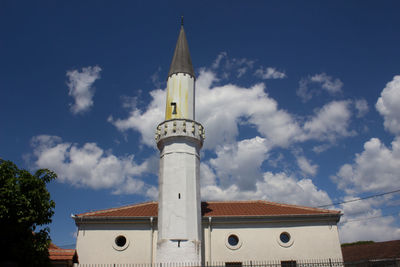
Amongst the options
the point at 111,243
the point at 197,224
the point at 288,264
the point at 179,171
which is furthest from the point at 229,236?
the point at 111,243

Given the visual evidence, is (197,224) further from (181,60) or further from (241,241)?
(181,60)

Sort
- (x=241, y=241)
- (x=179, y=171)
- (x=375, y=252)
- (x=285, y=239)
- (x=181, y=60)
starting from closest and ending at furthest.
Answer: (x=179, y=171) → (x=241, y=241) → (x=285, y=239) → (x=181, y=60) → (x=375, y=252)

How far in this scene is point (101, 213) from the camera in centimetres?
1947

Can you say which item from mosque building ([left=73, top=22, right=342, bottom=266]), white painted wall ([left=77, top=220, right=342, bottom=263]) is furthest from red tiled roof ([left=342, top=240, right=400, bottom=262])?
mosque building ([left=73, top=22, right=342, bottom=266])

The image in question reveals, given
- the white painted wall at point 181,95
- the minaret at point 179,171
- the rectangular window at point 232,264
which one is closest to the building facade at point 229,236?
the rectangular window at point 232,264

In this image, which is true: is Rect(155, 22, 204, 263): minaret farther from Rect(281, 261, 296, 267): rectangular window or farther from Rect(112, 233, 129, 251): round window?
Rect(281, 261, 296, 267): rectangular window

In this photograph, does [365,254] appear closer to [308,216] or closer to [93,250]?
[308,216]

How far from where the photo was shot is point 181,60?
2045cm

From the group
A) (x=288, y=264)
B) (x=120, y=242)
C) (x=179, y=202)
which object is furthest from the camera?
(x=120, y=242)

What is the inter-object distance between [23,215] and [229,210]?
12.7m

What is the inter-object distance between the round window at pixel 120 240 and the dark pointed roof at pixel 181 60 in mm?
11003

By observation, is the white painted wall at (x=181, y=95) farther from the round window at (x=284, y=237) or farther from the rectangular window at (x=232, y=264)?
the round window at (x=284, y=237)

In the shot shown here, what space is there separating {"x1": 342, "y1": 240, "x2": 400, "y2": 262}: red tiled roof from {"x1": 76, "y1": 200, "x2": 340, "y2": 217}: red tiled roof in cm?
1304

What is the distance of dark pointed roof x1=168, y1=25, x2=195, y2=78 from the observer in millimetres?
19984
